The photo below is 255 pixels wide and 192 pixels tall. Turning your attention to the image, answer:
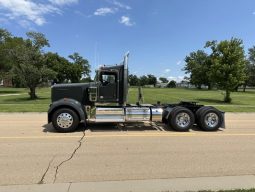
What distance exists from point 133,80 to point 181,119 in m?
2.76

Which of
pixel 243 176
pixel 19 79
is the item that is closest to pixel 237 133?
pixel 243 176

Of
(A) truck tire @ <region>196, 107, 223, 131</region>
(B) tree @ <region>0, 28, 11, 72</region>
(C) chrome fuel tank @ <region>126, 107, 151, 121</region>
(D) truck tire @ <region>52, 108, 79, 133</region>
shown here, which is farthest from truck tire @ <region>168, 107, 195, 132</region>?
(B) tree @ <region>0, 28, 11, 72</region>

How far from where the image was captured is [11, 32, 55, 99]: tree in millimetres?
34969

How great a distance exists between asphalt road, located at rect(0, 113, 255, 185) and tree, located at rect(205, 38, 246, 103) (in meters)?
24.1

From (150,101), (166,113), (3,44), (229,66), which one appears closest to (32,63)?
(150,101)

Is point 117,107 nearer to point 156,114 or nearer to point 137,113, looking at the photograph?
point 137,113

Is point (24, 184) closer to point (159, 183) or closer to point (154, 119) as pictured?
point (159, 183)

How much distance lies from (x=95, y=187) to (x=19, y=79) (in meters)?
31.9

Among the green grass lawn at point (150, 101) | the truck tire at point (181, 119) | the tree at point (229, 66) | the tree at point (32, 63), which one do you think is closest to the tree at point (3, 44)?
the green grass lawn at point (150, 101)

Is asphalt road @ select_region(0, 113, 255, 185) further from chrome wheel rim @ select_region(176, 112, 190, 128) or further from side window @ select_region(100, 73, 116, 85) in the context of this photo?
side window @ select_region(100, 73, 116, 85)

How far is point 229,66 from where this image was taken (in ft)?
116

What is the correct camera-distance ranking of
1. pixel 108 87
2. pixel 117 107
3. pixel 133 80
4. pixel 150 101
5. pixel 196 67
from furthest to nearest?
1. pixel 196 67
2. pixel 150 101
3. pixel 133 80
4. pixel 108 87
5. pixel 117 107

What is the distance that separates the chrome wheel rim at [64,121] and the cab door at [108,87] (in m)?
1.45

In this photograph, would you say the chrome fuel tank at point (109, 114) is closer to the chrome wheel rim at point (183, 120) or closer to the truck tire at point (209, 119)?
the chrome wheel rim at point (183, 120)
